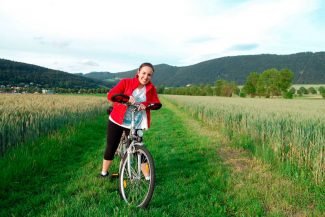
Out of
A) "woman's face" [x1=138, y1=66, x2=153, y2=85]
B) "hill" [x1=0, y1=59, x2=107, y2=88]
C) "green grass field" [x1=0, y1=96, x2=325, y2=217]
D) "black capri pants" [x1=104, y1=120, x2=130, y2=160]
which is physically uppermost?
"hill" [x1=0, y1=59, x2=107, y2=88]

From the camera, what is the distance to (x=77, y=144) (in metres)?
10.1

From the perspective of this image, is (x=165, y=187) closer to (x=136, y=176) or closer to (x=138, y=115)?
(x=136, y=176)

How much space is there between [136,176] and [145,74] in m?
1.75

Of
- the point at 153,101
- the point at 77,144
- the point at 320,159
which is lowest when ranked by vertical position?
the point at 77,144

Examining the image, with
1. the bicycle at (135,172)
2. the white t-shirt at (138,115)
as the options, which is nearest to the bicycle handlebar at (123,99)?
the bicycle at (135,172)

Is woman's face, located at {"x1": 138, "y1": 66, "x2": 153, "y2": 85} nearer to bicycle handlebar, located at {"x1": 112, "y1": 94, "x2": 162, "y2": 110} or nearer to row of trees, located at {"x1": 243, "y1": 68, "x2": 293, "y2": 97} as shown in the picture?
bicycle handlebar, located at {"x1": 112, "y1": 94, "x2": 162, "y2": 110}

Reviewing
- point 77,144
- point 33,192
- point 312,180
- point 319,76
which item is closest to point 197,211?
point 312,180

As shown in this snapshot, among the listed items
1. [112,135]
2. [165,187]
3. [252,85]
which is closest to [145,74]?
[112,135]

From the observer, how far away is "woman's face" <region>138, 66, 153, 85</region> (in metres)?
5.01

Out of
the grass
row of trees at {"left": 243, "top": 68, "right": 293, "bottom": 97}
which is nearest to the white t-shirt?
the grass

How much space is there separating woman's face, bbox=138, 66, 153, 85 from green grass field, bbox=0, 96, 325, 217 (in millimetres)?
2069

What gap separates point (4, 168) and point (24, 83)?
89.3m

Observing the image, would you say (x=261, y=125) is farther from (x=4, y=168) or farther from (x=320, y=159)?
(x=4, y=168)

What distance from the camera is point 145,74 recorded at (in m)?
5.02
